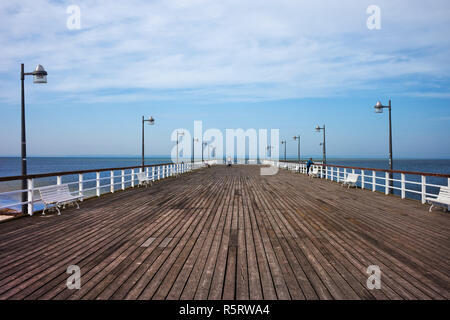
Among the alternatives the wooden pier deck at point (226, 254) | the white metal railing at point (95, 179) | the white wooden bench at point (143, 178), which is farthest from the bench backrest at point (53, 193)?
the white wooden bench at point (143, 178)

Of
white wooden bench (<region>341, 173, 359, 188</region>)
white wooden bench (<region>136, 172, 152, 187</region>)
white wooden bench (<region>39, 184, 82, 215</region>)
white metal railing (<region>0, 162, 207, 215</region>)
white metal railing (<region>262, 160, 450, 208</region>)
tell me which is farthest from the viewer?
white wooden bench (<region>136, 172, 152, 187</region>)

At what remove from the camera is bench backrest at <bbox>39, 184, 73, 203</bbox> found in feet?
22.4

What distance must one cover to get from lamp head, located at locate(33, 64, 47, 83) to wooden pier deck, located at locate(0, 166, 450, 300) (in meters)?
3.57

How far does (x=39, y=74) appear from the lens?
7.94 m

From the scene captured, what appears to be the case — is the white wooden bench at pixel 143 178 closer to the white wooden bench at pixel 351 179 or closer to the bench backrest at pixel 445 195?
the white wooden bench at pixel 351 179

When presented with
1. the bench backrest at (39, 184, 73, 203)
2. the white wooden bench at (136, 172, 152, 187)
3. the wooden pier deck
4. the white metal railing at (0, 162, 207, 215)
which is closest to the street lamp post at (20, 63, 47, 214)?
the white metal railing at (0, 162, 207, 215)

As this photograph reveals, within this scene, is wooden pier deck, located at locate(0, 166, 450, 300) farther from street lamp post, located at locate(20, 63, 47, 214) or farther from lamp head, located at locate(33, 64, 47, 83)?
lamp head, located at locate(33, 64, 47, 83)

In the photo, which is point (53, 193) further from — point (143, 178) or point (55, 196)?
point (143, 178)

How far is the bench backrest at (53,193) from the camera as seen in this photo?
682 cm

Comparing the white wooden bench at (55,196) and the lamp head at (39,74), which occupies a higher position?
the lamp head at (39,74)

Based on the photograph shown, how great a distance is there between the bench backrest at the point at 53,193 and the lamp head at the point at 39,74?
2.80 m

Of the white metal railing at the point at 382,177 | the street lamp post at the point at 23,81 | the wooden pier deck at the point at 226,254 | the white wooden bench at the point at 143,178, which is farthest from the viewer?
the white wooden bench at the point at 143,178
